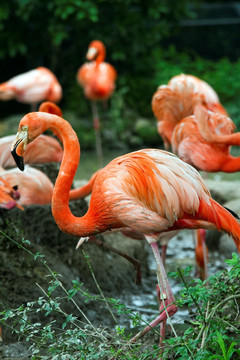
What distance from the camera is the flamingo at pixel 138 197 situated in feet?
10.1

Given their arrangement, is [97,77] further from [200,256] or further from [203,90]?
[200,256]

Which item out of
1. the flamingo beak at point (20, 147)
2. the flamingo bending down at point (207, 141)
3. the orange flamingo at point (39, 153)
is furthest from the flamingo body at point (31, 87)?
the flamingo beak at point (20, 147)

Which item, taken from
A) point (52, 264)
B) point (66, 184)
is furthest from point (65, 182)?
point (52, 264)

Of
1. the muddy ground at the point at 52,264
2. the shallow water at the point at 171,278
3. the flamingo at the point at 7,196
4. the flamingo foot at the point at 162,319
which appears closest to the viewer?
the flamingo foot at the point at 162,319

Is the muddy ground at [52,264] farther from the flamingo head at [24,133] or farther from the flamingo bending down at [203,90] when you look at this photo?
the flamingo bending down at [203,90]

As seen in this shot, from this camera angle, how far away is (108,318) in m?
3.92

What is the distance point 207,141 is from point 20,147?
1772mm

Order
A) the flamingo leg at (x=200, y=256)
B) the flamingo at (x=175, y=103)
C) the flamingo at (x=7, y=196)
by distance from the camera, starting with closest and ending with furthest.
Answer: the flamingo at (x=7, y=196)
the flamingo leg at (x=200, y=256)
the flamingo at (x=175, y=103)

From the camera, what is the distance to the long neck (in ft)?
10.2

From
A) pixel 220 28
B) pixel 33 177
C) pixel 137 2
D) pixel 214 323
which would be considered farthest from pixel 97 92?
pixel 214 323

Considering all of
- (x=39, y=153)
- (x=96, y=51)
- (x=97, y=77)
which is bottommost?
(x=97, y=77)

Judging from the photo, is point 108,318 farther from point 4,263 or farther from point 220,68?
point 220,68

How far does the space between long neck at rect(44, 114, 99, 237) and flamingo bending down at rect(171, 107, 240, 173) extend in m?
1.47

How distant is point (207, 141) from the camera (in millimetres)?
4344
